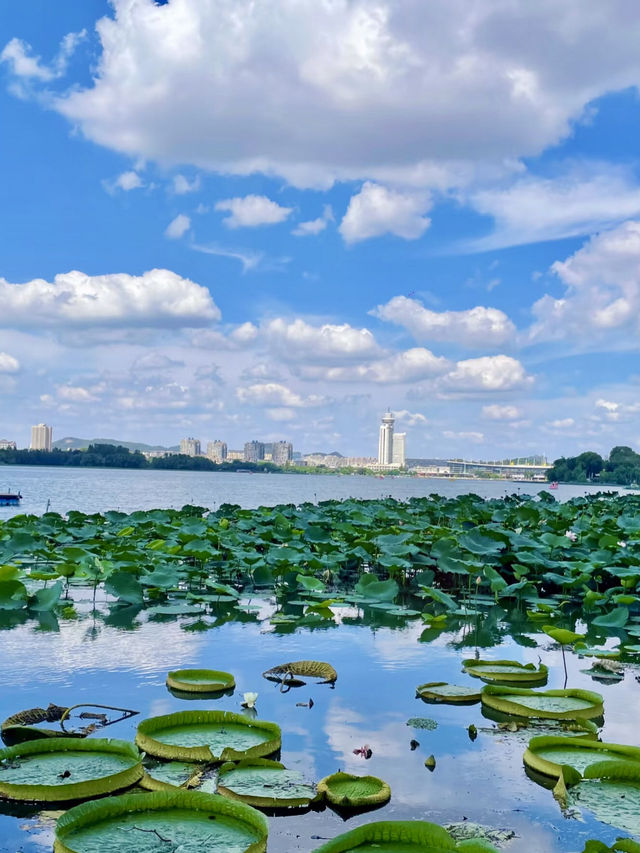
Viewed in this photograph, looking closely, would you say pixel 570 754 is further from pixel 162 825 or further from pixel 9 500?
pixel 9 500

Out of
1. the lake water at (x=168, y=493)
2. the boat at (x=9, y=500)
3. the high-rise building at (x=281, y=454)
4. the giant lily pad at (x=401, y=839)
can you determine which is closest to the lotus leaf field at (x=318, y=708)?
the giant lily pad at (x=401, y=839)

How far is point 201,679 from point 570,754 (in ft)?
6.72

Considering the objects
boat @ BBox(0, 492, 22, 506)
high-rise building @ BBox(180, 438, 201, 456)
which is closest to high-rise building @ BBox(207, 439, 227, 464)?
high-rise building @ BBox(180, 438, 201, 456)

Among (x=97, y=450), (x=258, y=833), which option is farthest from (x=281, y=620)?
(x=97, y=450)

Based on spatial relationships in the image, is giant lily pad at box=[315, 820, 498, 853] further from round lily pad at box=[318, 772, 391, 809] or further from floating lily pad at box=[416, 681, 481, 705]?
floating lily pad at box=[416, 681, 481, 705]

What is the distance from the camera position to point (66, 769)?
3043 millimetres

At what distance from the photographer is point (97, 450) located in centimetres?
8088

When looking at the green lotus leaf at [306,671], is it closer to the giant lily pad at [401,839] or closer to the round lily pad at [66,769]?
the round lily pad at [66,769]

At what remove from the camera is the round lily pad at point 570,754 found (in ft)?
10.5

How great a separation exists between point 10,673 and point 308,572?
4.40 meters

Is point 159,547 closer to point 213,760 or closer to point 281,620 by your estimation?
point 281,620

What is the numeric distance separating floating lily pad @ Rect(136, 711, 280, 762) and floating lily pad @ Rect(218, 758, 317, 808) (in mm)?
108

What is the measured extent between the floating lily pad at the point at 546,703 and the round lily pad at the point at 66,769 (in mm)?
1938

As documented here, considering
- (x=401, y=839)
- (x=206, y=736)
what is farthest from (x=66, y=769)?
(x=401, y=839)
